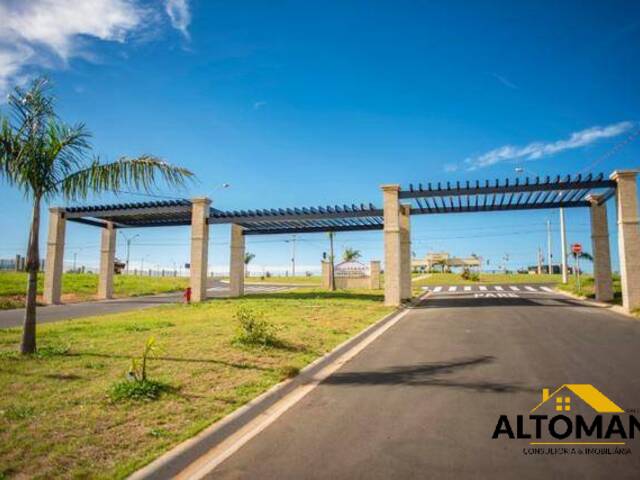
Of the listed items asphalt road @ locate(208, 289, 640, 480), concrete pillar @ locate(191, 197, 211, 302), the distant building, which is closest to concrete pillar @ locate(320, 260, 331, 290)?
concrete pillar @ locate(191, 197, 211, 302)

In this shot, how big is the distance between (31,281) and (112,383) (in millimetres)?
3772

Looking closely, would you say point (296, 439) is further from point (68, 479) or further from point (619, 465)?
point (619, 465)

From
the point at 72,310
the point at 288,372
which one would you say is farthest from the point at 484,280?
the point at 288,372

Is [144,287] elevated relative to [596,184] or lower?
lower

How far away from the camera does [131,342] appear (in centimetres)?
959

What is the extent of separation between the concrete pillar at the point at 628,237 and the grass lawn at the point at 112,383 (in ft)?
42.9

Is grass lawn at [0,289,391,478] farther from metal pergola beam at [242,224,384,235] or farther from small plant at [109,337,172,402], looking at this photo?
metal pergola beam at [242,224,384,235]

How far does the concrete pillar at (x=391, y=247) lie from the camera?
19859mm

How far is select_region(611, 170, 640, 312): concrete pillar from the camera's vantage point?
16625 millimetres

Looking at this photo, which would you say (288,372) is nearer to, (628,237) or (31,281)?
(31,281)

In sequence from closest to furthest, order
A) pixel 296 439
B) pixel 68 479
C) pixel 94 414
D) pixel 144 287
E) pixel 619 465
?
pixel 68 479 < pixel 619 465 < pixel 296 439 < pixel 94 414 < pixel 144 287

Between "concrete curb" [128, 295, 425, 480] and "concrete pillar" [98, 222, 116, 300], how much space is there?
26.2 metres

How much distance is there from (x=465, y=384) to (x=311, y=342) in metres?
4.20

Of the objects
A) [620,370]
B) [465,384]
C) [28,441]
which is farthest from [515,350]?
[28,441]
